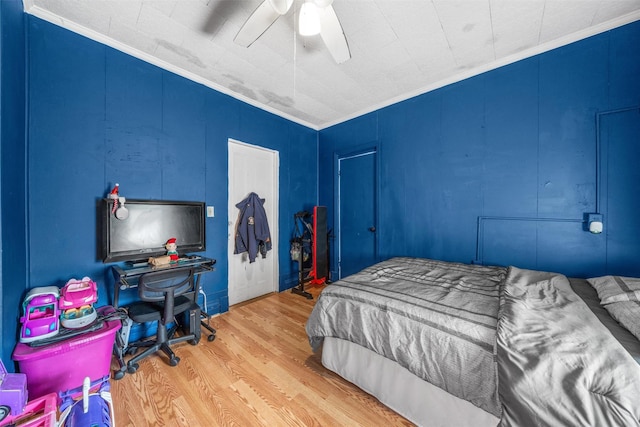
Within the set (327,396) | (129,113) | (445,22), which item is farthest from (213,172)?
(445,22)

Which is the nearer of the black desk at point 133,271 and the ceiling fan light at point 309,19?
the ceiling fan light at point 309,19

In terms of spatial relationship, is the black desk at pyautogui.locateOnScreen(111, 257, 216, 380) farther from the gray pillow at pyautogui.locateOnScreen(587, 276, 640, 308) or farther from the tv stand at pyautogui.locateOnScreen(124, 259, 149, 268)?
the gray pillow at pyautogui.locateOnScreen(587, 276, 640, 308)

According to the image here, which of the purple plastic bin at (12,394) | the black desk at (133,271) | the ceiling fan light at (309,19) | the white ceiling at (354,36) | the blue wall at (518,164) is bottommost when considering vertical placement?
the purple plastic bin at (12,394)

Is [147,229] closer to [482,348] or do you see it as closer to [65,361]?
[65,361]

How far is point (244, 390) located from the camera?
1.62 meters

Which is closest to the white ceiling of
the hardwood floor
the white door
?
the white door

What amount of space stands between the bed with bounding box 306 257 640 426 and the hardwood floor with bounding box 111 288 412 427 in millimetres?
154

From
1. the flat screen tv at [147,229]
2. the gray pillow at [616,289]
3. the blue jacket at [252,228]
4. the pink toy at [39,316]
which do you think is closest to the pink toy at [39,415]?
the pink toy at [39,316]

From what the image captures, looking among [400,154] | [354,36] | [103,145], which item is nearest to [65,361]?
[103,145]

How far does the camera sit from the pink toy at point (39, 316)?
143cm

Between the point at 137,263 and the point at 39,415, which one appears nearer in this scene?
the point at 39,415

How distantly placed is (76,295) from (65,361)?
0.42m

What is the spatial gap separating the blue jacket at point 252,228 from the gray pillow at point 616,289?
10.3ft

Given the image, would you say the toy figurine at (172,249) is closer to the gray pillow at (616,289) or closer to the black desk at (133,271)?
the black desk at (133,271)
